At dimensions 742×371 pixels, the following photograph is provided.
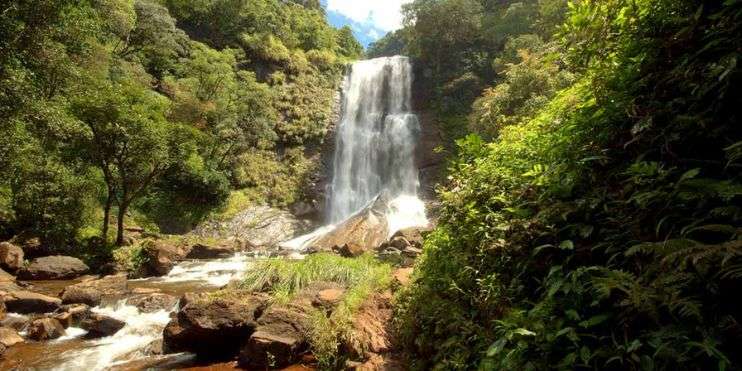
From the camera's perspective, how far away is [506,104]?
17.9 meters

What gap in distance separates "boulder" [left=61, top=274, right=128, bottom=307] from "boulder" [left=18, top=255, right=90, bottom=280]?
2139 mm

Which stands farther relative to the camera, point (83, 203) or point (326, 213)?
point (326, 213)

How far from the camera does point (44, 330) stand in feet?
26.9

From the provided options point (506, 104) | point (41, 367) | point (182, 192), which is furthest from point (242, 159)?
point (41, 367)

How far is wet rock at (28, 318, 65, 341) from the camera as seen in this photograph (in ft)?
26.7

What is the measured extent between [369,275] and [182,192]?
19.0 m

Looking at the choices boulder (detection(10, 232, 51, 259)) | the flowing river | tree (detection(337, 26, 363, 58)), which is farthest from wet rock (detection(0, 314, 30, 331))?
tree (detection(337, 26, 363, 58))

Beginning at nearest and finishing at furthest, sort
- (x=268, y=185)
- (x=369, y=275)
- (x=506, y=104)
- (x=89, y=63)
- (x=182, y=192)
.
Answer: (x=369, y=275)
(x=506, y=104)
(x=89, y=63)
(x=182, y=192)
(x=268, y=185)

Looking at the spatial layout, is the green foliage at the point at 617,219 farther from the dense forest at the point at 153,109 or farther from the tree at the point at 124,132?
the tree at the point at 124,132

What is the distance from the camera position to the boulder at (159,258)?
1423cm

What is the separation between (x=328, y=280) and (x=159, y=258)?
8798 millimetres

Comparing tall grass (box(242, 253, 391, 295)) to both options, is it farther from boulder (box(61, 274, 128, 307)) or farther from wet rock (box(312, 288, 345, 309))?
boulder (box(61, 274, 128, 307))

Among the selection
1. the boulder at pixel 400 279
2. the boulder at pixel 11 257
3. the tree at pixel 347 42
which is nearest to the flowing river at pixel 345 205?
the boulder at pixel 11 257

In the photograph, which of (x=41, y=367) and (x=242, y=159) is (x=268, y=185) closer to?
(x=242, y=159)
